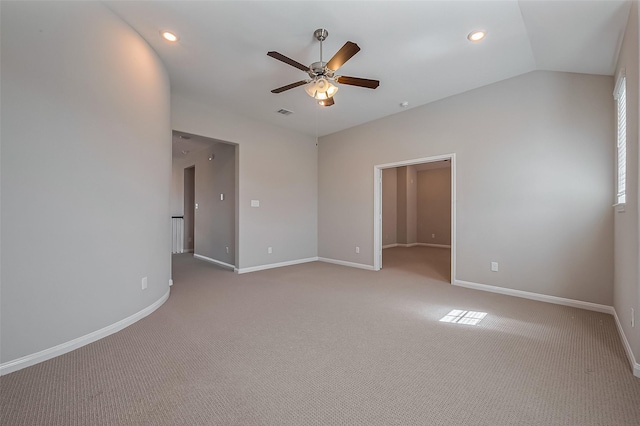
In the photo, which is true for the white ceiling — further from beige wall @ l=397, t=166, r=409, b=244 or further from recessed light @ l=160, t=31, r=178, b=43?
beige wall @ l=397, t=166, r=409, b=244

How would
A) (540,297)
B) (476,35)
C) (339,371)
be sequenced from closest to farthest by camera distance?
1. (339,371)
2. (476,35)
3. (540,297)

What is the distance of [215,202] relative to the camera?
612 centimetres

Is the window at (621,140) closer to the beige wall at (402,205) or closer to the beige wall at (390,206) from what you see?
the beige wall at (390,206)

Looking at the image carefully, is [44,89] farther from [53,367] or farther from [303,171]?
[303,171]

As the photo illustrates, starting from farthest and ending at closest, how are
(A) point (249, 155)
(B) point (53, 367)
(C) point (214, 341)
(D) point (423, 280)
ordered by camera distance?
(A) point (249, 155) → (D) point (423, 280) → (C) point (214, 341) → (B) point (53, 367)

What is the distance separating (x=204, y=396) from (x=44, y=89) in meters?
2.43

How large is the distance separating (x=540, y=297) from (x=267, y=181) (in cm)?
460

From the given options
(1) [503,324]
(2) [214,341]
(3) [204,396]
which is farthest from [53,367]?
(1) [503,324]

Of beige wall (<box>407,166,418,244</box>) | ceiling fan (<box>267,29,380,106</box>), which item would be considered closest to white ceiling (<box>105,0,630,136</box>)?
ceiling fan (<box>267,29,380,106</box>)

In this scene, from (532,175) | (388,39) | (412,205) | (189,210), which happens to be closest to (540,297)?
(532,175)

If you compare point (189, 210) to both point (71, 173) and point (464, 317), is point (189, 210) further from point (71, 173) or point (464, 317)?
point (464, 317)

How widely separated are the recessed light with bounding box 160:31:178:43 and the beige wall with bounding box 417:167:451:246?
8.18m

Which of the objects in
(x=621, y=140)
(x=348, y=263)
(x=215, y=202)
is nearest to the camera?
(x=621, y=140)

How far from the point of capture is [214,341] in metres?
2.36
